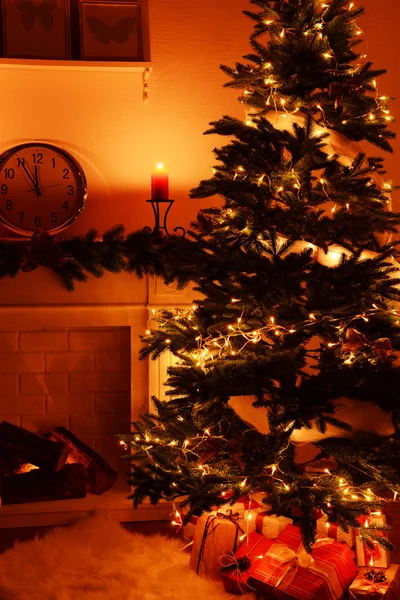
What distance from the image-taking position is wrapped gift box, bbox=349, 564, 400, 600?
232 cm

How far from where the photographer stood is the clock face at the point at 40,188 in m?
3.00

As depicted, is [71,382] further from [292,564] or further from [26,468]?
[292,564]

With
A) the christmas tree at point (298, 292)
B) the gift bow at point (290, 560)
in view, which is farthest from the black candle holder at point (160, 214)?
the gift bow at point (290, 560)

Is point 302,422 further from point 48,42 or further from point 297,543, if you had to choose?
point 48,42

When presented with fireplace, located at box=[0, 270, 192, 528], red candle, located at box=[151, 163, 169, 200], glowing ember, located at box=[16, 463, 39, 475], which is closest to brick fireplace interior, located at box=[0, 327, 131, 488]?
fireplace, located at box=[0, 270, 192, 528]

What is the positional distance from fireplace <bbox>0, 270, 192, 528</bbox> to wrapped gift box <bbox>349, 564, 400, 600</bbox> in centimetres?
92

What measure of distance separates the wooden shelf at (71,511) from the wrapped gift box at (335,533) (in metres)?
0.71

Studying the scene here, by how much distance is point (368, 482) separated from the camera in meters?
2.25

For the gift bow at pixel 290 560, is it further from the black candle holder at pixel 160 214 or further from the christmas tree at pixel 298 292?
the black candle holder at pixel 160 214

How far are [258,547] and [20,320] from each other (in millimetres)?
1219

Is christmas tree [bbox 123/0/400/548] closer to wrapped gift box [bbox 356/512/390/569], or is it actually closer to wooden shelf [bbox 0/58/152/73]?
wrapped gift box [bbox 356/512/390/569]

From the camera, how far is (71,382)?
3.25 metres

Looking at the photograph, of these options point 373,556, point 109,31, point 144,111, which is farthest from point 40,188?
point 373,556

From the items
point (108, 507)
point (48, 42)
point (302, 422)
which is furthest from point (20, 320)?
point (302, 422)
